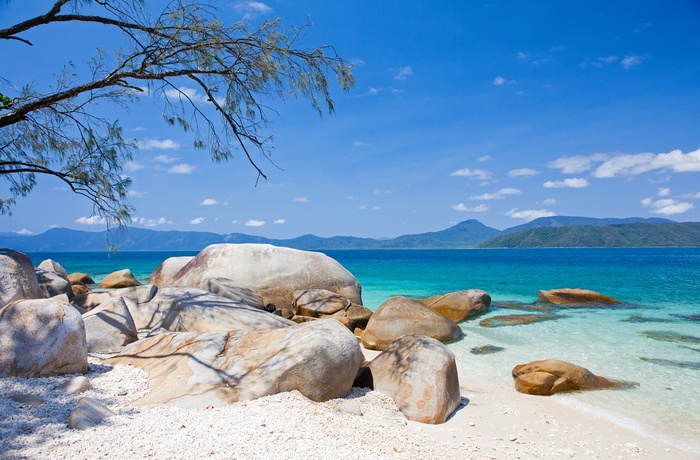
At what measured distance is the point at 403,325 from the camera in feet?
32.9

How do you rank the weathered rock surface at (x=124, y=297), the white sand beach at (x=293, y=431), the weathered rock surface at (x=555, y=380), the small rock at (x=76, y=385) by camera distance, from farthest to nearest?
the weathered rock surface at (x=124, y=297) → the weathered rock surface at (x=555, y=380) → the small rock at (x=76, y=385) → the white sand beach at (x=293, y=431)

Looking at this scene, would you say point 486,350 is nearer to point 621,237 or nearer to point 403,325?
point 403,325

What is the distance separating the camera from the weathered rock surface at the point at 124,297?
8.10m

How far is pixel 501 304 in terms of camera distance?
18.0m

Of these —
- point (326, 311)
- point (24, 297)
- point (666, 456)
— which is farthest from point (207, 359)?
point (326, 311)

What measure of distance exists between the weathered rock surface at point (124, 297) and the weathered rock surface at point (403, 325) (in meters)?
4.84

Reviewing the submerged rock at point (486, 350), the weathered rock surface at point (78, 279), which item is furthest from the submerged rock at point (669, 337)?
the weathered rock surface at point (78, 279)

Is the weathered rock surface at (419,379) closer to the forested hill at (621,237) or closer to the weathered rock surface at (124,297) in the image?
the weathered rock surface at (124,297)

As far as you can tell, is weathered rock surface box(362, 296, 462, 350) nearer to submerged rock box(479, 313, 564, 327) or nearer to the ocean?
the ocean

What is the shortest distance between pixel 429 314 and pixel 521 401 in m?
4.37

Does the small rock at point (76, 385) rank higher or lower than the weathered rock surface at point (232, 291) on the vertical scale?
lower

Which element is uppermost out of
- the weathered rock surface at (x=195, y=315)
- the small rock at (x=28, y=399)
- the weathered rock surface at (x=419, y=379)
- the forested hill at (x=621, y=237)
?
the forested hill at (x=621, y=237)

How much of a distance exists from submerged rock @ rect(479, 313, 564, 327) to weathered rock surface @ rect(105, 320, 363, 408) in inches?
343

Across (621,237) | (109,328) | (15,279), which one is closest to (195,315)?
(109,328)
